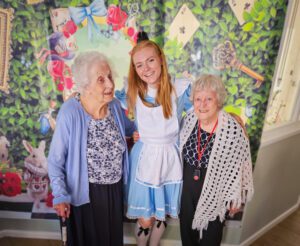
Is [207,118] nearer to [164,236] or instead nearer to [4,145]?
[164,236]

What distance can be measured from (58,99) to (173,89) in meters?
0.83

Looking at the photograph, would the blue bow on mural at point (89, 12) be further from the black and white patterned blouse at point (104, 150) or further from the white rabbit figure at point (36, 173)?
the white rabbit figure at point (36, 173)

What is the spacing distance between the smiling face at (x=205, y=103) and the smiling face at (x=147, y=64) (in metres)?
0.26

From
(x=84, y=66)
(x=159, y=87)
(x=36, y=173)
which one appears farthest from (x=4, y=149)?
(x=159, y=87)

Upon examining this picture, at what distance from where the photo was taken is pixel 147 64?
1.42 m

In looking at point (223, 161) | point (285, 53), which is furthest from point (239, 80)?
point (223, 161)

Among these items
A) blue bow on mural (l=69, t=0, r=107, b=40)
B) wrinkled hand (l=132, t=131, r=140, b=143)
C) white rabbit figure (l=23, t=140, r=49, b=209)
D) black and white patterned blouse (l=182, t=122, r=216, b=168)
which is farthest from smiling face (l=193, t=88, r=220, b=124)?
white rabbit figure (l=23, t=140, r=49, b=209)

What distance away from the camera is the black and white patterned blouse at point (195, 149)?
1.44 metres

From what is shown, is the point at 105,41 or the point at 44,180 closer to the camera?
the point at 105,41

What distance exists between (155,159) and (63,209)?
578mm

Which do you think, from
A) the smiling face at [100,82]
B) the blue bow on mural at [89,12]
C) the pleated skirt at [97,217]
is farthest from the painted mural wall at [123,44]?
the pleated skirt at [97,217]

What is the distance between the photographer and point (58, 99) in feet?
5.87

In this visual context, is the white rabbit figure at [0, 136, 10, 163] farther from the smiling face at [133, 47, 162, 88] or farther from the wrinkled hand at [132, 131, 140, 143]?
the smiling face at [133, 47, 162, 88]

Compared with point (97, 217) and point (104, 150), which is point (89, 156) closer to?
point (104, 150)
